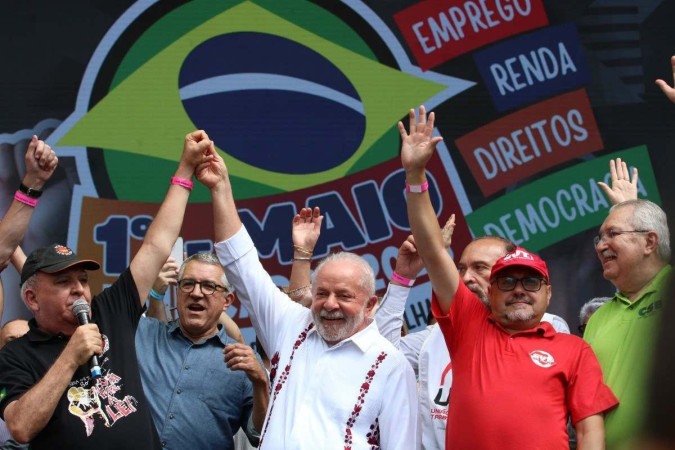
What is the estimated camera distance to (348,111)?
209 inches

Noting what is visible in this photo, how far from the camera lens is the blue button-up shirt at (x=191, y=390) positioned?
351 centimetres

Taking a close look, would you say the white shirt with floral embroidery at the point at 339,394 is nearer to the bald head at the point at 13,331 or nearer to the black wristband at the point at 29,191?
the black wristband at the point at 29,191

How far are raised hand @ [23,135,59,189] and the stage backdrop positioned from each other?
72.9 inches

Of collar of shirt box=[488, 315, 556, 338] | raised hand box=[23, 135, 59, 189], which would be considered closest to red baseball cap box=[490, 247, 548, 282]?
collar of shirt box=[488, 315, 556, 338]

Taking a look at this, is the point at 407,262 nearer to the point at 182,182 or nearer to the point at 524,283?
the point at 524,283

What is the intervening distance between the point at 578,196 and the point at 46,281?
322 centimetres

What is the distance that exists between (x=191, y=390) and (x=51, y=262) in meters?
0.80

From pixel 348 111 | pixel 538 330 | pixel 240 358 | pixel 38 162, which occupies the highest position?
pixel 348 111

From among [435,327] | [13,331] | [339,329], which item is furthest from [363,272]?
[13,331]

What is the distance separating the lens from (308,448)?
2912mm

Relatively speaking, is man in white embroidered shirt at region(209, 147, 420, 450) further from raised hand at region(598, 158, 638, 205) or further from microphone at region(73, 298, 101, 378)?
raised hand at region(598, 158, 638, 205)

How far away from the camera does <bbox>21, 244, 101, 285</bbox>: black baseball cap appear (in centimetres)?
303

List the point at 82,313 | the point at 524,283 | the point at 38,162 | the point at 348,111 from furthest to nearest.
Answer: the point at 348,111 → the point at 38,162 → the point at 524,283 → the point at 82,313

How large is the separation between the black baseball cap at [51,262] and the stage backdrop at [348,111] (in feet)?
6.54
